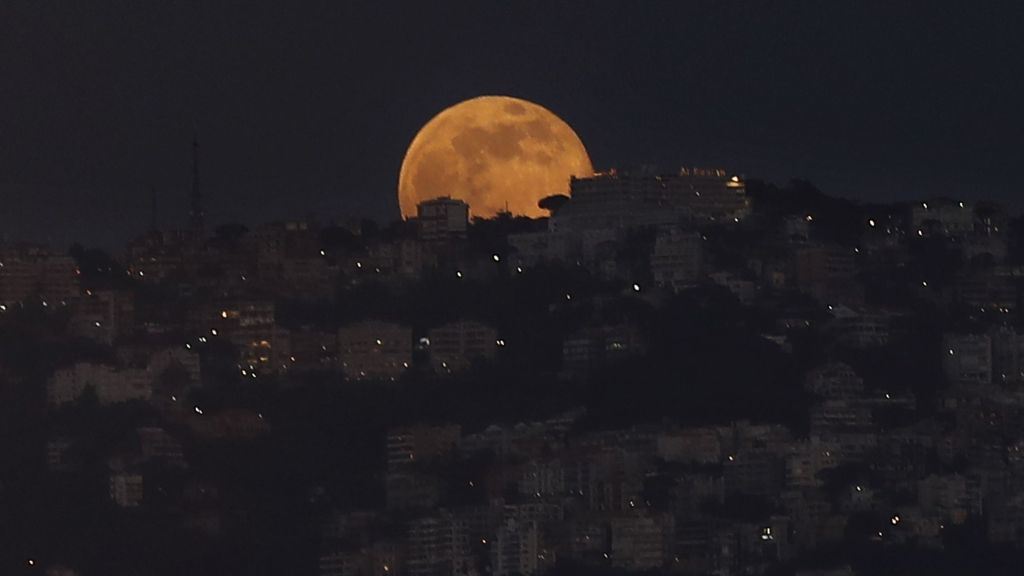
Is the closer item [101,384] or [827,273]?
[101,384]

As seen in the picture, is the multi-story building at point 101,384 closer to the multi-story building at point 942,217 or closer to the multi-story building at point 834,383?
the multi-story building at point 834,383

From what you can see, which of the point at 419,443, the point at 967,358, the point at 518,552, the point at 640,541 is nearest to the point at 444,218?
the point at 967,358

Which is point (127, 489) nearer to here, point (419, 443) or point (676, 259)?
point (419, 443)

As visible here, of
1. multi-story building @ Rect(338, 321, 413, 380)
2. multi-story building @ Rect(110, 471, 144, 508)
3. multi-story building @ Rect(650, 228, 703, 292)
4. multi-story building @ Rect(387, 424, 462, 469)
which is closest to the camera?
multi-story building @ Rect(110, 471, 144, 508)

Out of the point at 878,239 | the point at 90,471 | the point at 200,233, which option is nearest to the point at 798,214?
the point at 878,239

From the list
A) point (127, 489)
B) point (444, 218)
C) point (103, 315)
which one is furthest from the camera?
point (444, 218)

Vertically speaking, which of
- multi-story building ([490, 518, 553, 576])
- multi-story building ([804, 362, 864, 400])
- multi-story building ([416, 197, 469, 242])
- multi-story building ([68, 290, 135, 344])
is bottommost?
multi-story building ([490, 518, 553, 576])

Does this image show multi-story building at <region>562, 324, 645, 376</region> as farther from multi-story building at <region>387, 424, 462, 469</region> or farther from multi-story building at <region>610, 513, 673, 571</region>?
multi-story building at <region>610, 513, 673, 571</region>

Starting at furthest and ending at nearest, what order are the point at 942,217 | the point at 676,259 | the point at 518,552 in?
the point at 942,217
the point at 676,259
the point at 518,552

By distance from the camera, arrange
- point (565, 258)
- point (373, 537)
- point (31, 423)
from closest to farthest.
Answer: point (373, 537) < point (31, 423) < point (565, 258)

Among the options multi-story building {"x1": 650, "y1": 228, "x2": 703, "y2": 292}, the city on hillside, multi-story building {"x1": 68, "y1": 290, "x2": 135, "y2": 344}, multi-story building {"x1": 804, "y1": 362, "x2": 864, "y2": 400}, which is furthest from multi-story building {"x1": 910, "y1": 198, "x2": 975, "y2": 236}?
→ multi-story building {"x1": 68, "y1": 290, "x2": 135, "y2": 344}

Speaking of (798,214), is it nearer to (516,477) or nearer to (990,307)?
(990,307)
